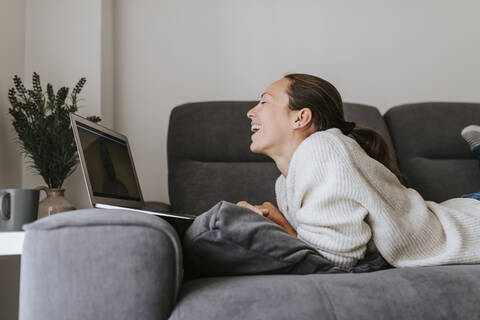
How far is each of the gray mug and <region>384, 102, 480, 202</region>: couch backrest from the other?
4.30ft

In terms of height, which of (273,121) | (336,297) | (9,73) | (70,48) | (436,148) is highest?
(70,48)

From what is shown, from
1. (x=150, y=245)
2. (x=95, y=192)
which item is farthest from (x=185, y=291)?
(x=95, y=192)

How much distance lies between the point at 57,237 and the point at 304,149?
1.88 ft

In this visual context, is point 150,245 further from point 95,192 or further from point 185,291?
point 95,192

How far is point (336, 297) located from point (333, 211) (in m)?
0.24

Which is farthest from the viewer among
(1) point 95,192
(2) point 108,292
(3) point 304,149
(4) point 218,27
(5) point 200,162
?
(4) point 218,27

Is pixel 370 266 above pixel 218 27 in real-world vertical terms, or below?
below

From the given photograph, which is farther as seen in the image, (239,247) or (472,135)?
(472,135)

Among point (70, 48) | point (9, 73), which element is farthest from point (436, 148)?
point (9, 73)

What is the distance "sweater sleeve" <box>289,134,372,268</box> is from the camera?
87cm

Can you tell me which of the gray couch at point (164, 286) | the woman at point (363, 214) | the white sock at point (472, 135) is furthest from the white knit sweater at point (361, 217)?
the white sock at point (472, 135)

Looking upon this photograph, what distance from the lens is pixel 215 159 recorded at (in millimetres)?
1641

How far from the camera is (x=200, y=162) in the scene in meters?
1.63

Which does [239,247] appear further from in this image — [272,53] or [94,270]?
[272,53]
